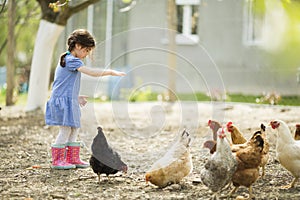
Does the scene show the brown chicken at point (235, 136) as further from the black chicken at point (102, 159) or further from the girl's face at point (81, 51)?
the girl's face at point (81, 51)

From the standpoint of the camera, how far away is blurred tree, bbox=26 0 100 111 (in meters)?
7.60

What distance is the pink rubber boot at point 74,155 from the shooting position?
426 cm

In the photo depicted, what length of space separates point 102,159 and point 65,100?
70 centimetres

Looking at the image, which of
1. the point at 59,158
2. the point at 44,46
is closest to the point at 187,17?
the point at 44,46

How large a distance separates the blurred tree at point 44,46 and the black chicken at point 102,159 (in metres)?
4.04

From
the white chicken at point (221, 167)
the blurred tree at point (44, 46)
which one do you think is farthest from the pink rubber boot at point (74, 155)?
the blurred tree at point (44, 46)

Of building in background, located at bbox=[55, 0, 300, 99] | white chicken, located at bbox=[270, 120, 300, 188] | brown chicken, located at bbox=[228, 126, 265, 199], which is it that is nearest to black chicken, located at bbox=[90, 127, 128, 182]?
brown chicken, located at bbox=[228, 126, 265, 199]

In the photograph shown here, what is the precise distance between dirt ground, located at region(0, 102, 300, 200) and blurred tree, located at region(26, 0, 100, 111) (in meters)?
0.27

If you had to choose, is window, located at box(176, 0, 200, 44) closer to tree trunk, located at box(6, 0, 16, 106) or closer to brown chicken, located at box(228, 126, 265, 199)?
tree trunk, located at box(6, 0, 16, 106)

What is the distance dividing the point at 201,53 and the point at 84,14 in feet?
10.3

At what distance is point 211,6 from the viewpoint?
13.4 metres

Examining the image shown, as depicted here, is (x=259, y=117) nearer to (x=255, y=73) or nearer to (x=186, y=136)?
(x=186, y=136)

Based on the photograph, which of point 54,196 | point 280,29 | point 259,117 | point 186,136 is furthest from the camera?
point 259,117

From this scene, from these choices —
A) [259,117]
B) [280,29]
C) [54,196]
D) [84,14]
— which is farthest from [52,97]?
[84,14]
